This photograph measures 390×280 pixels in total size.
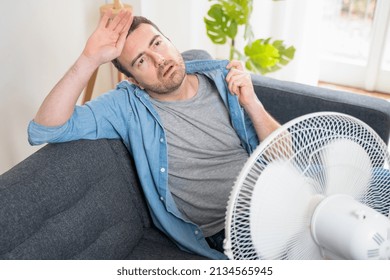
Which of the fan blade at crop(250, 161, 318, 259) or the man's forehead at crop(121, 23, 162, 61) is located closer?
the fan blade at crop(250, 161, 318, 259)

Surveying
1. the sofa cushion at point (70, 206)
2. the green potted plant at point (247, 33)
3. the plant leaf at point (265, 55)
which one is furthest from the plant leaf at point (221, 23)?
the sofa cushion at point (70, 206)

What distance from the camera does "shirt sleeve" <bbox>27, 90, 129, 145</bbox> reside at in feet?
4.07

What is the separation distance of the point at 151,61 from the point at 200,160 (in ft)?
1.04

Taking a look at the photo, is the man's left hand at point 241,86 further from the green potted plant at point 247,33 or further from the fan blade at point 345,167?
the green potted plant at point 247,33

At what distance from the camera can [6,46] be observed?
175 cm

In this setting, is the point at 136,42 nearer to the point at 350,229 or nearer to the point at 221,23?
the point at 350,229

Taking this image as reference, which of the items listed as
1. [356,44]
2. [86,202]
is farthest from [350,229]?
[356,44]

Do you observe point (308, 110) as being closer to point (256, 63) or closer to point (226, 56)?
point (256, 63)

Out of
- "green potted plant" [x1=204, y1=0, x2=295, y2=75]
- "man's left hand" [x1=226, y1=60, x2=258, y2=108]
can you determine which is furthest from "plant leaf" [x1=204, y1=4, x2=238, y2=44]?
"man's left hand" [x1=226, y1=60, x2=258, y2=108]

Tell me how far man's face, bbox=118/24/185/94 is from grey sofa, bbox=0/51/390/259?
0.73 feet

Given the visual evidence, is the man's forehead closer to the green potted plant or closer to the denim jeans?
the denim jeans

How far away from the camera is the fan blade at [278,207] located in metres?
0.82

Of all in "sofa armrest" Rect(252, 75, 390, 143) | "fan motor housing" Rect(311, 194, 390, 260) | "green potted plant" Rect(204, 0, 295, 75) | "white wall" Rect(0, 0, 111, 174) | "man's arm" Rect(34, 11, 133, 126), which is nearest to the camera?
"fan motor housing" Rect(311, 194, 390, 260)

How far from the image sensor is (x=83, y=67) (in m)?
1.26
